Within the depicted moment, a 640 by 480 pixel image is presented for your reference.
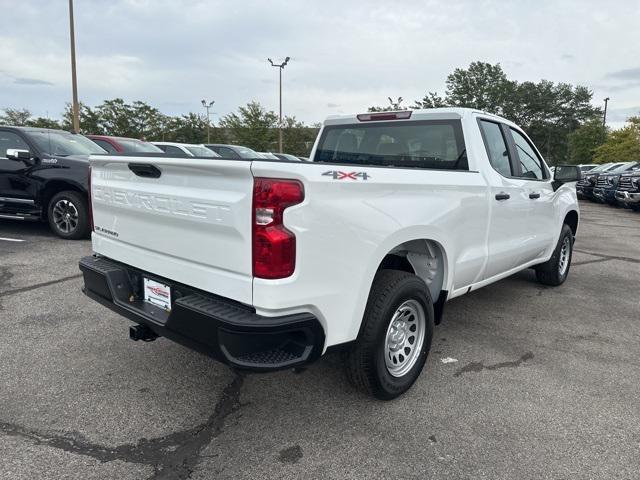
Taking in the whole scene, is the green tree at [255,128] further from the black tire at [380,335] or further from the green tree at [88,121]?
the black tire at [380,335]

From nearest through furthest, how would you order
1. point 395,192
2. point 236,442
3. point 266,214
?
1. point 266,214
2. point 236,442
3. point 395,192

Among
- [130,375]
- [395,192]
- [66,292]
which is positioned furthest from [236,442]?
[66,292]

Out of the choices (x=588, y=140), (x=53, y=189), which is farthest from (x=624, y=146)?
(x=53, y=189)

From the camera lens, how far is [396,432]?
2.67 meters

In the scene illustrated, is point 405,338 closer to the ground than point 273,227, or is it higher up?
closer to the ground

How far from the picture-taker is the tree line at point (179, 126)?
3609 cm

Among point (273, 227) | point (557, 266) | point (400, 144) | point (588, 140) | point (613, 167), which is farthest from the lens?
point (588, 140)

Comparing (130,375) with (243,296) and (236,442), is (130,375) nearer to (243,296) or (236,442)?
(236,442)

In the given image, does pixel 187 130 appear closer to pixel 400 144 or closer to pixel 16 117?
pixel 16 117

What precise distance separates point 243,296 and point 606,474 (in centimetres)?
195

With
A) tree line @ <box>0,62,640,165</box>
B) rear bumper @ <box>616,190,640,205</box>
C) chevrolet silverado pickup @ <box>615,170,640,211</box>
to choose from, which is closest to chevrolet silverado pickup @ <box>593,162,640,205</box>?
chevrolet silverado pickup @ <box>615,170,640,211</box>

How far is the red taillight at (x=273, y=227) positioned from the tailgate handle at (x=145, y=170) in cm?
80

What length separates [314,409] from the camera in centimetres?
290

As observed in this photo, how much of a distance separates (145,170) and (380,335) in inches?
63.6
